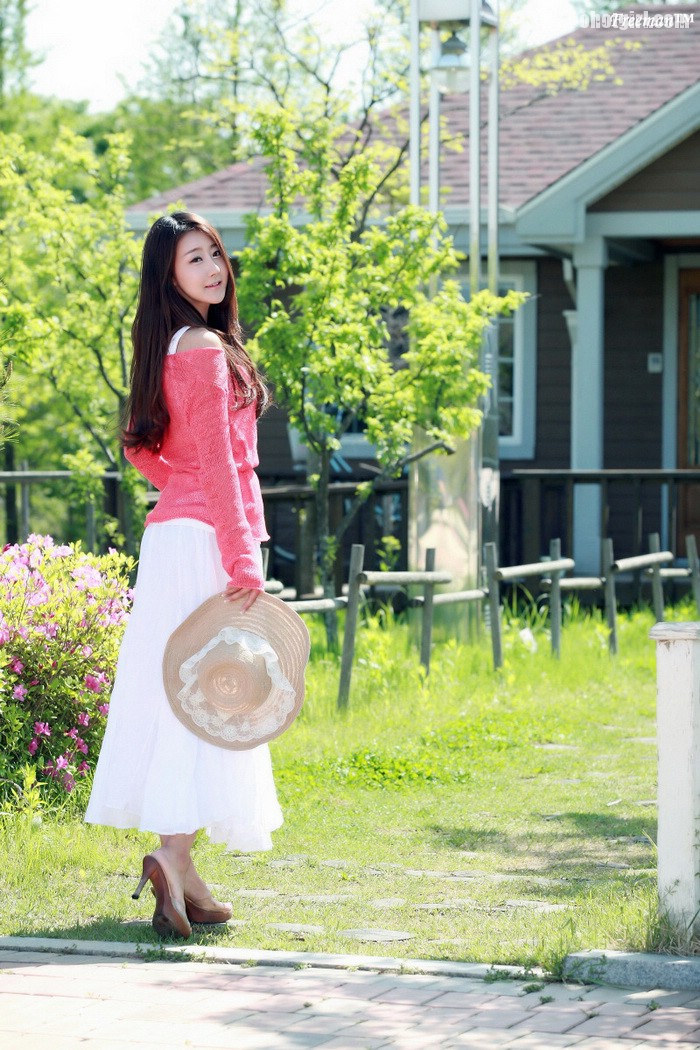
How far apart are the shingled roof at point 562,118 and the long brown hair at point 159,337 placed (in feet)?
34.8

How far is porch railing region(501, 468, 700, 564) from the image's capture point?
13.3m

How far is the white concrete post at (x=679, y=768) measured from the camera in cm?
429

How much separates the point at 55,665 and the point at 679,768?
2895 millimetres

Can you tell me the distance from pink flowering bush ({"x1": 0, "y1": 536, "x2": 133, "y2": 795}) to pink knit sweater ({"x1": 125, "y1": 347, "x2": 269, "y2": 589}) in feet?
5.62

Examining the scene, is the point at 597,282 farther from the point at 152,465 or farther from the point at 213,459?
the point at 213,459

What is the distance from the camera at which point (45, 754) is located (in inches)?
249

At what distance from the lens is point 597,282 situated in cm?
1327

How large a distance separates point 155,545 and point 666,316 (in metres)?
11.2

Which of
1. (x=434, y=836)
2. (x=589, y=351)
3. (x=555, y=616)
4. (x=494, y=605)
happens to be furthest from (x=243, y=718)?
(x=589, y=351)

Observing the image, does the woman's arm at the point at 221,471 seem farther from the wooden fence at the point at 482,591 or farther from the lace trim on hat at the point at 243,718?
the wooden fence at the point at 482,591

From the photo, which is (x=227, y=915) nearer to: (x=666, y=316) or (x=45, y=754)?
(x=45, y=754)

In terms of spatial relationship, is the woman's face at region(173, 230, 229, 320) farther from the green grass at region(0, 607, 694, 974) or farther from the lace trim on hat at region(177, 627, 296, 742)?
the green grass at region(0, 607, 694, 974)

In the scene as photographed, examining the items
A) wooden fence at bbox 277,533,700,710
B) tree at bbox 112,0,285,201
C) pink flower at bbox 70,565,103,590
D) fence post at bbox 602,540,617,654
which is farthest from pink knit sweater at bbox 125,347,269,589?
tree at bbox 112,0,285,201

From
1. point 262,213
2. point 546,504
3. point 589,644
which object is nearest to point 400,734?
point 589,644
